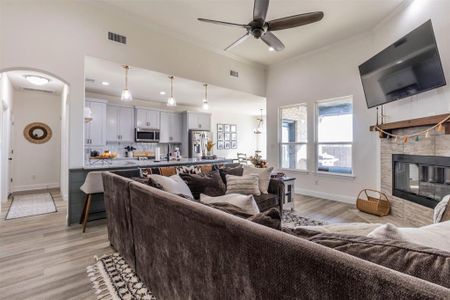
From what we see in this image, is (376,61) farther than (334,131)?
No

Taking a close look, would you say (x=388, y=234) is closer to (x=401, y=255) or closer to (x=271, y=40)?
(x=401, y=255)

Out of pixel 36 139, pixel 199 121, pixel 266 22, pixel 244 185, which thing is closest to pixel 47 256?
pixel 244 185

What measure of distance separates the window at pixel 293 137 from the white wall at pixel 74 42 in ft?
10.6

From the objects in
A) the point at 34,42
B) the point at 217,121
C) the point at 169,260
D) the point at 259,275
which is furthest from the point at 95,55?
the point at 217,121

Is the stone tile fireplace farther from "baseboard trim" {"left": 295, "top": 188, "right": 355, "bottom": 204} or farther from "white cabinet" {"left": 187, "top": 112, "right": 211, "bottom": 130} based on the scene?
"white cabinet" {"left": 187, "top": 112, "right": 211, "bottom": 130}

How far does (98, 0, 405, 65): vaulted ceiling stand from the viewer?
3514 millimetres

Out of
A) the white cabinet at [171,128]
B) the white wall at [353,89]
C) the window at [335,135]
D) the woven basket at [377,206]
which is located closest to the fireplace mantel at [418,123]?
the white wall at [353,89]

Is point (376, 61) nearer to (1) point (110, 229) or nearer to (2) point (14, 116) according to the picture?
(1) point (110, 229)

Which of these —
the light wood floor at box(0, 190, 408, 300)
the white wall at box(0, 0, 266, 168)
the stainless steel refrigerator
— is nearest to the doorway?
the light wood floor at box(0, 190, 408, 300)

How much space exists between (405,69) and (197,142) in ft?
18.5

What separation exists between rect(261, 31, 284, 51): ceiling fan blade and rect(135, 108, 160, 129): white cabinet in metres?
4.51

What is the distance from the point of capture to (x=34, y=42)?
3059mm

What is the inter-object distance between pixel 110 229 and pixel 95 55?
2738 mm

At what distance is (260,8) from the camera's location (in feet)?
8.75
